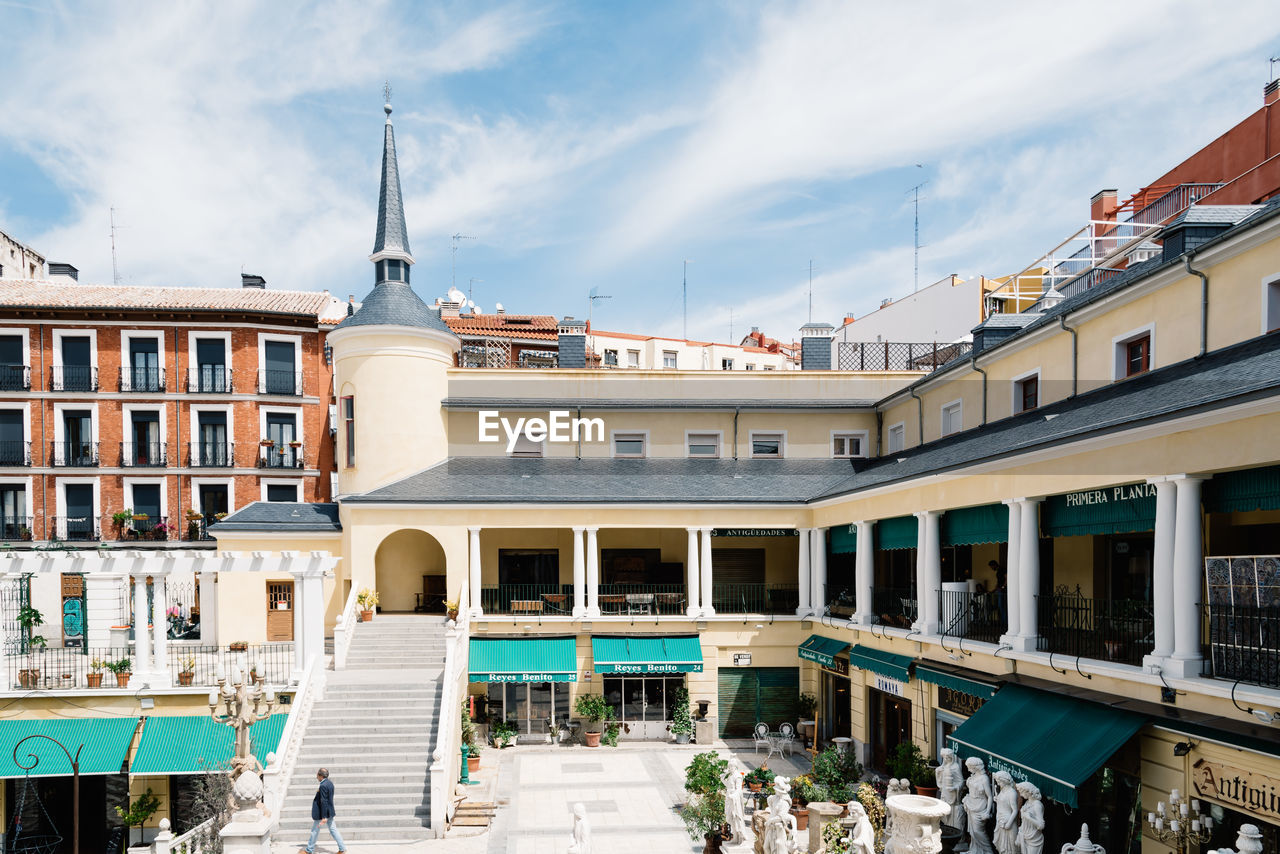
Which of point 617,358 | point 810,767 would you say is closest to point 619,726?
point 810,767

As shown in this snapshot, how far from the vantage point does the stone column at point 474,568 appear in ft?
96.2

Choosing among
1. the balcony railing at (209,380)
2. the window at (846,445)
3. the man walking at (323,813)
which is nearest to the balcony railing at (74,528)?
the balcony railing at (209,380)

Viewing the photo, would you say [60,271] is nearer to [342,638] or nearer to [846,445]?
[342,638]

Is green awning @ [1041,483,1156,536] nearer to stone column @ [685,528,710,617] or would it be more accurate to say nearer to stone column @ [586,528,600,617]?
stone column @ [685,528,710,617]

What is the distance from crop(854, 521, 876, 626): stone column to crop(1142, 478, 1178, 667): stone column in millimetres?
11305

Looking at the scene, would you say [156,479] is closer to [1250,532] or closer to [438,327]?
[438,327]

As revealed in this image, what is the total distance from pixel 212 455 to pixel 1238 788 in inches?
1564

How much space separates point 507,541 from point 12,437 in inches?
948

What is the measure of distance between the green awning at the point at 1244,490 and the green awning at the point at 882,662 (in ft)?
32.3

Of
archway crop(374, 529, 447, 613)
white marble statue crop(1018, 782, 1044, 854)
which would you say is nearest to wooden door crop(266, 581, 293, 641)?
archway crop(374, 529, 447, 613)

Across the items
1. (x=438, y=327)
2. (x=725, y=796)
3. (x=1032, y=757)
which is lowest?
(x=725, y=796)

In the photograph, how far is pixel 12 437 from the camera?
128ft

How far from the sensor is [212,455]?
4034cm

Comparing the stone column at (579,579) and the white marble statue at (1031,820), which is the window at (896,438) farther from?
the white marble statue at (1031,820)
